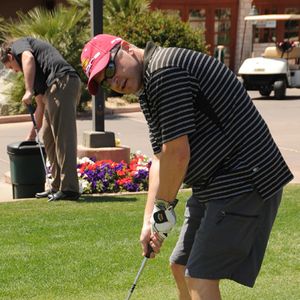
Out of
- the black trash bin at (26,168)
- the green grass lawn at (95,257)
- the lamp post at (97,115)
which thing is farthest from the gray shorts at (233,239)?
the lamp post at (97,115)

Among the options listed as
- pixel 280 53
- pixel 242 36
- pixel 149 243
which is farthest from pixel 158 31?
pixel 149 243

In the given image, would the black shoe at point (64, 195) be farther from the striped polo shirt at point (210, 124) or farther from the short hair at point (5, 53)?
the striped polo shirt at point (210, 124)

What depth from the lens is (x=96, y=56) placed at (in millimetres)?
3584

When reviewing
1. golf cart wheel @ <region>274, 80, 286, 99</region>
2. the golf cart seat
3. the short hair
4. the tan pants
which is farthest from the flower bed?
the golf cart seat

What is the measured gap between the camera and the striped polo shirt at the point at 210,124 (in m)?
3.44

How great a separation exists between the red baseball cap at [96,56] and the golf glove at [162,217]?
0.60 metres

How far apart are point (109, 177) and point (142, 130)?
6569 mm

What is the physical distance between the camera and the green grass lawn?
514 cm

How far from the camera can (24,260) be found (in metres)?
5.86

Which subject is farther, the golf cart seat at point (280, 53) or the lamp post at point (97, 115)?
the golf cart seat at point (280, 53)

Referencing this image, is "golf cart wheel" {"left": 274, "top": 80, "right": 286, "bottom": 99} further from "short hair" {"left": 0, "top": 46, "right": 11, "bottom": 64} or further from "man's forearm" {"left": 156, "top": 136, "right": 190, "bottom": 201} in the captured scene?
"man's forearm" {"left": 156, "top": 136, "right": 190, "bottom": 201}

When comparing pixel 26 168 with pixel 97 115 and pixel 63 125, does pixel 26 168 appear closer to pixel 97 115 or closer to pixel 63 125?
pixel 63 125

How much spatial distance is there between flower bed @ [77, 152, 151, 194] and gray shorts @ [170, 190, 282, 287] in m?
5.46

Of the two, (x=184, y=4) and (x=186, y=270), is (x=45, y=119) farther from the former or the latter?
(x=184, y=4)
